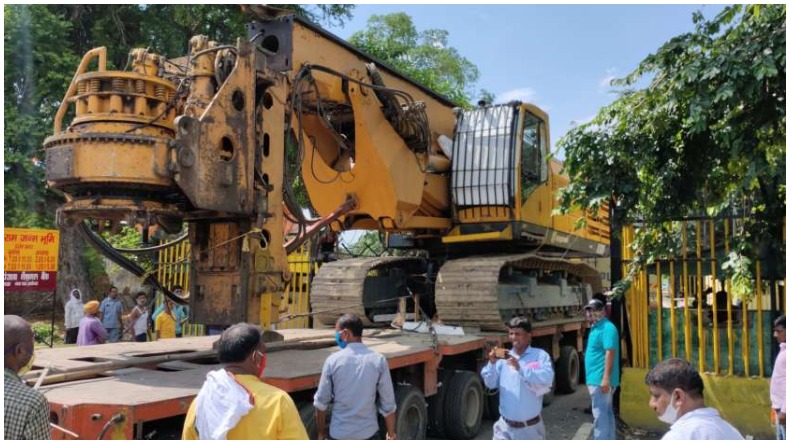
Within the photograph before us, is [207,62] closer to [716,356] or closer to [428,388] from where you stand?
[428,388]

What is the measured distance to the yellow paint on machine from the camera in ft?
26.7

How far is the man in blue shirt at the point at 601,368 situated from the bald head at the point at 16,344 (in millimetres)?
5465

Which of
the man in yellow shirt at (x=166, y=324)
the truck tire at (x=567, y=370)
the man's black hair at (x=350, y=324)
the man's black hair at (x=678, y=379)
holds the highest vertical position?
the man's black hair at (x=350, y=324)

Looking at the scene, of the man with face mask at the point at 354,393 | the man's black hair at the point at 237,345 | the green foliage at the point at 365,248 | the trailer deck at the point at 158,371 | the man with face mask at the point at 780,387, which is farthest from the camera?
the green foliage at the point at 365,248

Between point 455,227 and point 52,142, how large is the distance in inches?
238

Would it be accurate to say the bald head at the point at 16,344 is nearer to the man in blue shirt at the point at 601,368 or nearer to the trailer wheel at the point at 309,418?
the trailer wheel at the point at 309,418

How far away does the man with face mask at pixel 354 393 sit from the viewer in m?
4.83

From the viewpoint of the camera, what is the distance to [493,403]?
356 inches

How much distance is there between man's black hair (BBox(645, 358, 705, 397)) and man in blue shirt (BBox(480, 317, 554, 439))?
7.18 ft

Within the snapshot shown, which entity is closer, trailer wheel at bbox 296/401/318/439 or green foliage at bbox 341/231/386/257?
trailer wheel at bbox 296/401/318/439

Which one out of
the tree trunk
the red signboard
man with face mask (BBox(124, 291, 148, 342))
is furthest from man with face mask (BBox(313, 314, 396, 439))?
the tree trunk

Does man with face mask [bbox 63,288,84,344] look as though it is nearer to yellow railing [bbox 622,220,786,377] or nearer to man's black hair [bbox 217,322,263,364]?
yellow railing [bbox 622,220,786,377]

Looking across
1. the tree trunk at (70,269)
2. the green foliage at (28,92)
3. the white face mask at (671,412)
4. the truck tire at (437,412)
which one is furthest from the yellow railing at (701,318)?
the tree trunk at (70,269)

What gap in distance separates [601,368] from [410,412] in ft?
6.80
